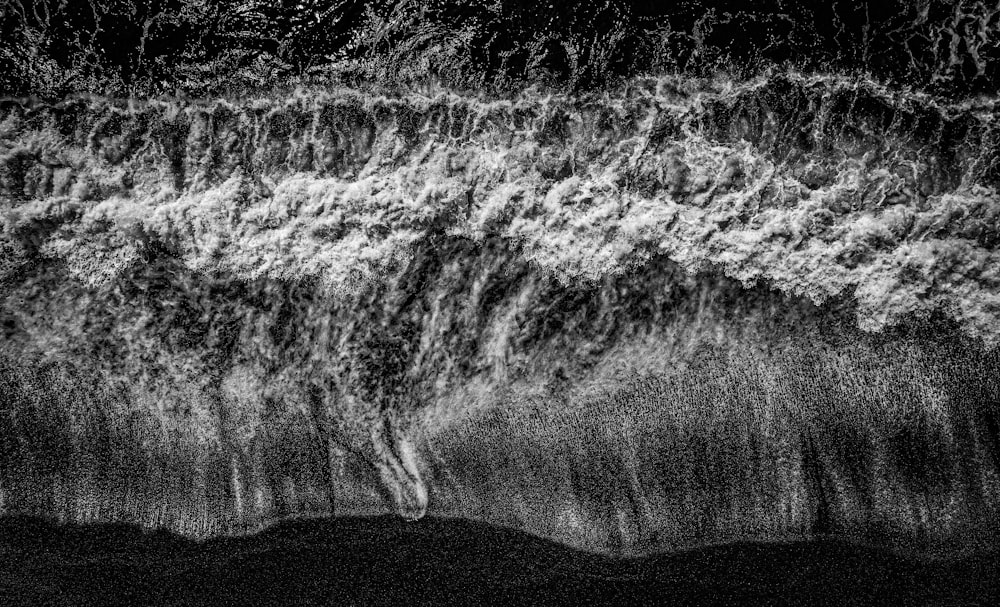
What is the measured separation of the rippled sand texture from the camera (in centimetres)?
100

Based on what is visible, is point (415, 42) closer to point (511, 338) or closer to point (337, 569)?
point (511, 338)

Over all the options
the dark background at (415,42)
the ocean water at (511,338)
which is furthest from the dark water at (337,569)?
the dark background at (415,42)

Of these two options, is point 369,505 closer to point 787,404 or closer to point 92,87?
point 787,404

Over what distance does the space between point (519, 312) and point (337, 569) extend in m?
0.63

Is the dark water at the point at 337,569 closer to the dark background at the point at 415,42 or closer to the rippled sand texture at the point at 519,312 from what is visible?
the rippled sand texture at the point at 519,312

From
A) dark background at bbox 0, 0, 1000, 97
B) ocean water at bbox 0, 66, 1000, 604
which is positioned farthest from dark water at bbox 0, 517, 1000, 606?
dark background at bbox 0, 0, 1000, 97

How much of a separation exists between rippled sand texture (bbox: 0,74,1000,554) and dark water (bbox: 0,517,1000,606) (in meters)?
0.05

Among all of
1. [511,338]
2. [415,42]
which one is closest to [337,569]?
[511,338]

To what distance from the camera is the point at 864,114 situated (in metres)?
1.01

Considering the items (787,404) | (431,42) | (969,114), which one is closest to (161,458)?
(431,42)

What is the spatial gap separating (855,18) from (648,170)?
1.58 ft

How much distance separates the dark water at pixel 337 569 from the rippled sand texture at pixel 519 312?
0.15 ft

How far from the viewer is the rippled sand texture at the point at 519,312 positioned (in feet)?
3.28

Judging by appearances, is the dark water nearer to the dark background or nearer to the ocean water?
the ocean water
